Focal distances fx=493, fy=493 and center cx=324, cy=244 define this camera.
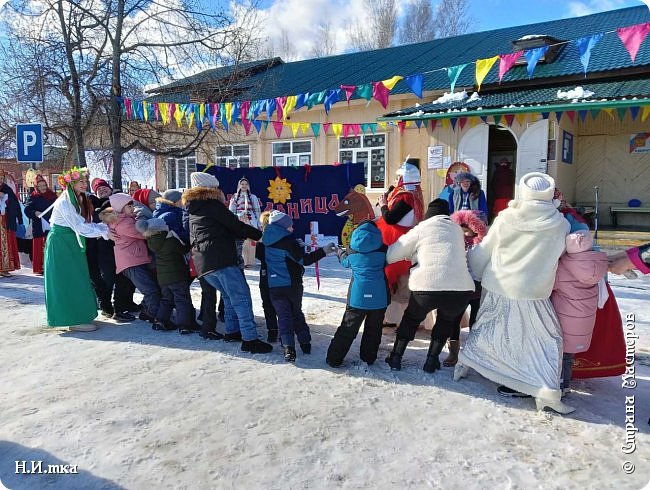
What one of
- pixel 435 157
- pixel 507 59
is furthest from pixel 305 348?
pixel 435 157

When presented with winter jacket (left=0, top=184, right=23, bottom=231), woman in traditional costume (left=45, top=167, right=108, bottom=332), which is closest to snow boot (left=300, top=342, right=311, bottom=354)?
woman in traditional costume (left=45, top=167, right=108, bottom=332)

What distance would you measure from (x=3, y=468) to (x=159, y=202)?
3.26 m

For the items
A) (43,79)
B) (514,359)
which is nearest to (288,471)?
(514,359)

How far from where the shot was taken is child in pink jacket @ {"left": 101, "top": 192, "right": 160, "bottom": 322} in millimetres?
5457

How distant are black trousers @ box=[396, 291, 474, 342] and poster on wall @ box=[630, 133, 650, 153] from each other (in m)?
11.5

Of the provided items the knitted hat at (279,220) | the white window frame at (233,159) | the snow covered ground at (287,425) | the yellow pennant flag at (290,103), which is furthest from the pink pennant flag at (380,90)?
the white window frame at (233,159)

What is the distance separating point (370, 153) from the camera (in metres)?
15.8

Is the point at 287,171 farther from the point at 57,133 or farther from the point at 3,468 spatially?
the point at 57,133

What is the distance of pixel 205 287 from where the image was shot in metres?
5.04

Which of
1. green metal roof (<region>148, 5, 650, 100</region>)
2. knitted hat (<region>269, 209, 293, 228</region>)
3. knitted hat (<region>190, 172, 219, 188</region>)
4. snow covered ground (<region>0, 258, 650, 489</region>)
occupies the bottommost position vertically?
snow covered ground (<region>0, 258, 650, 489</region>)

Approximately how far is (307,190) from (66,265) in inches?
133

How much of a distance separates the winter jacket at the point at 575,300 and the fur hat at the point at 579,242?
39mm

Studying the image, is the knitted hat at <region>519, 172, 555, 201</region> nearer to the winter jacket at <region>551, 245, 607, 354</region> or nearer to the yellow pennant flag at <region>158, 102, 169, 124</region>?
the winter jacket at <region>551, 245, 607, 354</region>

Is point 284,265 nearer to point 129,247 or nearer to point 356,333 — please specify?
point 356,333
